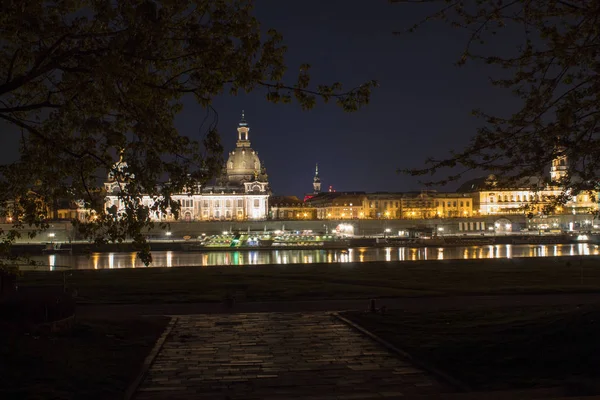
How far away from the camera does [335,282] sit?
966 inches

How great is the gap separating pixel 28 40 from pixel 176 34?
188cm

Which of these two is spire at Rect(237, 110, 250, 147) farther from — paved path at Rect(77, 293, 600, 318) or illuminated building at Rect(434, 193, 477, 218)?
paved path at Rect(77, 293, 600, 318)

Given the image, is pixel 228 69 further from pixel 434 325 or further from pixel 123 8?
→ pixel 434 325

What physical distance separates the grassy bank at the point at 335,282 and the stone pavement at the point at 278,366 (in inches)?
258

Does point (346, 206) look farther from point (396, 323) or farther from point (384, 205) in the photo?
point (396, 323)

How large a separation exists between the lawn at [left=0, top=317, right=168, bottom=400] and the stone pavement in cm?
42

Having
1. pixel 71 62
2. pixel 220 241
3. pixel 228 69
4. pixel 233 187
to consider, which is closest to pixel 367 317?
pixel 228 69

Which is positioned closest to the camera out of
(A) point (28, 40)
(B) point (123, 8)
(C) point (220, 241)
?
(B) point (123, 8)

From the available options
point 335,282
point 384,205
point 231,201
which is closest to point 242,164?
point 231,201

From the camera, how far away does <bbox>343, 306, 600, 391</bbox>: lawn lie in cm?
843

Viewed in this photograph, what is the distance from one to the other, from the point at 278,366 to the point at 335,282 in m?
15.2

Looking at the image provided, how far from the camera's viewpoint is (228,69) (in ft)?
28.1

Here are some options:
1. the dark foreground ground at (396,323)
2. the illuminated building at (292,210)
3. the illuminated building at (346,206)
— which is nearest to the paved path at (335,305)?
the dark foreground ground at (396,323)

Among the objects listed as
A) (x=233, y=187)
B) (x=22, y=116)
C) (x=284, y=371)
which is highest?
(x=233, y=187)
